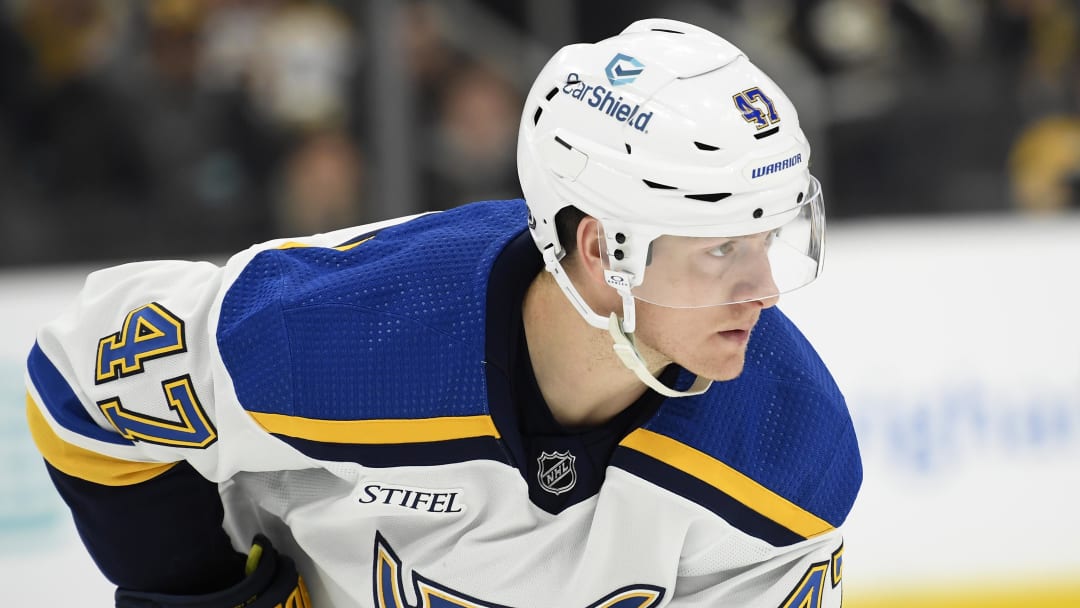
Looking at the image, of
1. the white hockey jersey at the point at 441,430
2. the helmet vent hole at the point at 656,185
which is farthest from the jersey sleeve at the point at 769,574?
the helmet vent hole at the point at 656,185

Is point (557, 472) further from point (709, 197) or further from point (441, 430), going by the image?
point (709, 197)

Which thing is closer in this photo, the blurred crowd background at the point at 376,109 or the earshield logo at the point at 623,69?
the earshield logo at the point at 623,69

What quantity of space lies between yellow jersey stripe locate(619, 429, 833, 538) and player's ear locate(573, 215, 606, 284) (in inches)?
9.5

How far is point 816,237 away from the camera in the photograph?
1.80 meters

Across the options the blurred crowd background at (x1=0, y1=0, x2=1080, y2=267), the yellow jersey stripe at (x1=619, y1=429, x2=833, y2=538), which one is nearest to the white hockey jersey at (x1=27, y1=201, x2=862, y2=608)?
the yellow jersey stripe at (x1=619, y1=429, x2=833, y2=538)

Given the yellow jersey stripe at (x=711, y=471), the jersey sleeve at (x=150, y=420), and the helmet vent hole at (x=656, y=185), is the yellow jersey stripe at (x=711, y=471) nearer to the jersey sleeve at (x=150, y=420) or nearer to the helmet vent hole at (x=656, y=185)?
the helmet vent hole at (x=656, y=185)

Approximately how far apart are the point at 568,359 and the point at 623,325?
0.45 feet

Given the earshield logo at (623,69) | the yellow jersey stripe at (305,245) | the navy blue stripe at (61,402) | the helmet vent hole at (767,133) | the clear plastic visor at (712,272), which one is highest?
the earshield logo at (623,69)

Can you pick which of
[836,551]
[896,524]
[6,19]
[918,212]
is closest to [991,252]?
[896,524]

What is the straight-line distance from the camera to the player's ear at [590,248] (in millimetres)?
1778

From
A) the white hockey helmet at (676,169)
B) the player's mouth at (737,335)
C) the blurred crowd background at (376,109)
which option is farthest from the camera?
the blurred crowd background at (376,109)

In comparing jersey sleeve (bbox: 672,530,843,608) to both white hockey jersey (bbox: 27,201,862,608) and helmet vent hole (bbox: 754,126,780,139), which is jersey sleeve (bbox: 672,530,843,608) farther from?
helmet vent hole (bbox: 754,126,780,139)

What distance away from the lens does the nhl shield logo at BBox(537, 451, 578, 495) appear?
6.23ft

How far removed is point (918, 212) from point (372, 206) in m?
2.00
